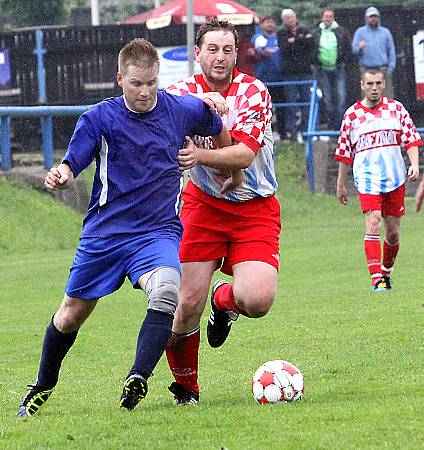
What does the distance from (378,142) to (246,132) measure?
6.00 m

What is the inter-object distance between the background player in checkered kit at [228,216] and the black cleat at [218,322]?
1.20 feet

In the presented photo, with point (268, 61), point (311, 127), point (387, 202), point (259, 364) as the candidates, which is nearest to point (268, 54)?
point (268, 61)

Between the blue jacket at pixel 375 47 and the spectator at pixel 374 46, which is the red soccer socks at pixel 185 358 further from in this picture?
the blue jacket at pixel 375 47

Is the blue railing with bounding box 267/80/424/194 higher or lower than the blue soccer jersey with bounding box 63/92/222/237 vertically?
lower

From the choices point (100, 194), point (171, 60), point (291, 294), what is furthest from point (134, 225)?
point (171, 60)

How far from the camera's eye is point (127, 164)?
6.67 m

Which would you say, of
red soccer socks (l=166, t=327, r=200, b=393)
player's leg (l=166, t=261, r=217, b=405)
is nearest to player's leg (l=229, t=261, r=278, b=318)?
player's leg (l=166, t=261, r=217, b=405)

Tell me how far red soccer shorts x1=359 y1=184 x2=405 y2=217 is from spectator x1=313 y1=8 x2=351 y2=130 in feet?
38.0

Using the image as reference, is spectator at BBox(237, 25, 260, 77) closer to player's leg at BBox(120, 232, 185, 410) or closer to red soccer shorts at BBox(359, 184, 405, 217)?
red soccer shorts at BBox(359, 184, 405, 217)

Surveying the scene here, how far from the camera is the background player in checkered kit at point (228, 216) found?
7.29 meters

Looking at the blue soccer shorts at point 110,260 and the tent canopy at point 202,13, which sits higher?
the blue soccer shorts at point 110,260

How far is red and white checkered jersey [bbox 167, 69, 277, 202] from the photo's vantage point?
7.29 metres

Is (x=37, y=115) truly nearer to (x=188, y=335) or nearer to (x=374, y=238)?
(x=374, y=238)

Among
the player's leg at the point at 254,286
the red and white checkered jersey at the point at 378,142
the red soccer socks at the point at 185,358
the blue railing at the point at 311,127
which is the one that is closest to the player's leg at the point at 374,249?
the red and white checkered jersey at the point at 378,142
